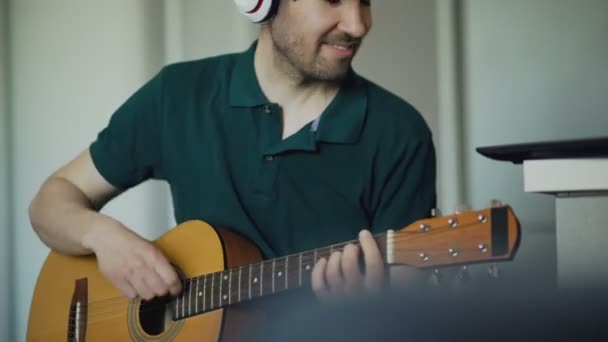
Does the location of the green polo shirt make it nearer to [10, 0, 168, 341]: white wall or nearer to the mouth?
the mouth

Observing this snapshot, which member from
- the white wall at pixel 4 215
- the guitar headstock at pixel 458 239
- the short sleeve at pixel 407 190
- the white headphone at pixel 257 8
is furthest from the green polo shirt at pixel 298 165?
the white wall at pixel 4 215

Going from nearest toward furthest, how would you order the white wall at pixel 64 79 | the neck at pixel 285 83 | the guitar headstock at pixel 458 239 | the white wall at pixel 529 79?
the guitar headstock at pixel 458 239
the neck at pixel 285 83
the white wall at pixel 529 79
the white wall at pixel 64 79

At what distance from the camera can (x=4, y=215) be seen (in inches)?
59.1

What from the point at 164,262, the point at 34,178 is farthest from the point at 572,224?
the point at 34,178

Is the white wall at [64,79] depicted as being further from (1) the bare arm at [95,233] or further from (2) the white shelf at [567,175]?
(2) the white shelf at [567,175]

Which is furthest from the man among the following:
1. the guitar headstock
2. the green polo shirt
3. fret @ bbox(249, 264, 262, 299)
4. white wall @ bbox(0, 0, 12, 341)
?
white wall @ bbox(0, 0, 12, 341)

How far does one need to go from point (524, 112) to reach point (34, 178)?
2.86 feet

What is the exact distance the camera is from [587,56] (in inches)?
48.8

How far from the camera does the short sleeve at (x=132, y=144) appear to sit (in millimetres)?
1188

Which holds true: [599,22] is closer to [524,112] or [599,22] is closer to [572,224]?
[524,112]

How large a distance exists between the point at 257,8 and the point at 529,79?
0.44 m

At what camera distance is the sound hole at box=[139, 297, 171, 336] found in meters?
1.01

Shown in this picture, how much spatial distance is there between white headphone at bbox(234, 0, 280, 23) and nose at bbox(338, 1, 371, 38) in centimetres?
10

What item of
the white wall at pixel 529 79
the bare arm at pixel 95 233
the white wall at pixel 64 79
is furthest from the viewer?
the white wall at pixel 64 79
